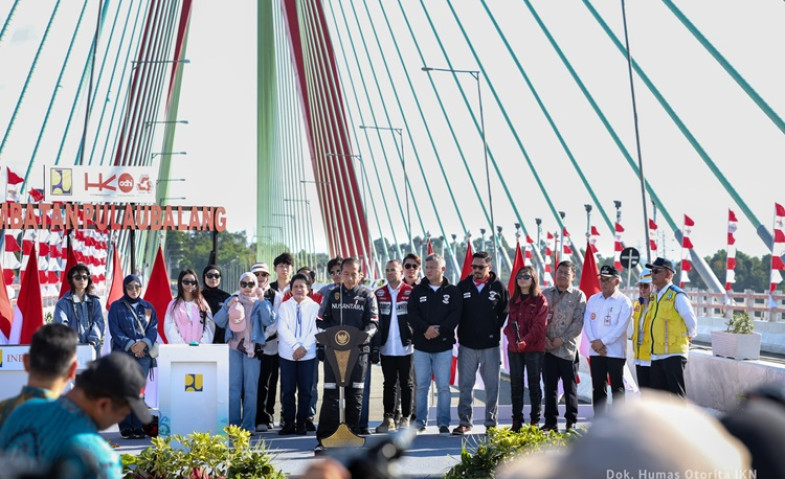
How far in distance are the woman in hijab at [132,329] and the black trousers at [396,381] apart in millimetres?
2446

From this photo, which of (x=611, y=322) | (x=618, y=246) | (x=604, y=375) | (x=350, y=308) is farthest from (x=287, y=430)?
(x=618, y=246)

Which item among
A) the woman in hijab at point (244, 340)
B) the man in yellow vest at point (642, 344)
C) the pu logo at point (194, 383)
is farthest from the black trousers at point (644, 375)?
the pu logo at point (194, 383)

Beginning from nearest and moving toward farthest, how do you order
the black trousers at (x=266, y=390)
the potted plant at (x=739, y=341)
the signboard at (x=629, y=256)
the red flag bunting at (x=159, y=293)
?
the black trousers at (x=266, y=390) < the potted plant at (x=739, y=341) < the red flag bunting at (x=159, y=293) < the signboard at (x=629, y=256)

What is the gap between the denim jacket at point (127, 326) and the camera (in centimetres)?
992

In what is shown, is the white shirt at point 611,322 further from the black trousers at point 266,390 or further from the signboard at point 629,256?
the signboard at point 629,256

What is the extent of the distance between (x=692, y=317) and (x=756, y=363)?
1.82m

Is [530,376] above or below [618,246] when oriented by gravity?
below

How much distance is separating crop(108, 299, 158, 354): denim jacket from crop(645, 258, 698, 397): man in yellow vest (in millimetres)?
4940

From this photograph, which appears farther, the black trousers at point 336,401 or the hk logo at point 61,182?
Result: the hk logo at point 61,182

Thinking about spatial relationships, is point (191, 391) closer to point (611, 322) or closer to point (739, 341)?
point (611, 322)

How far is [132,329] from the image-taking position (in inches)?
392

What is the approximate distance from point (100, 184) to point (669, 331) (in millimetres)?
10804

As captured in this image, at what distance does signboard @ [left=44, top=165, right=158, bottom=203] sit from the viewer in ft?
54.2

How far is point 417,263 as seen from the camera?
1109 cm
